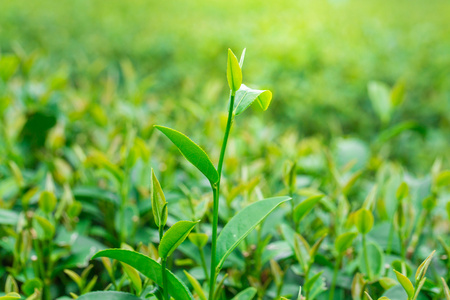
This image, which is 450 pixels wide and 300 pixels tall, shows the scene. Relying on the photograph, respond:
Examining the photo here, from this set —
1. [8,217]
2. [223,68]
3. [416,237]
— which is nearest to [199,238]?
[8,217]

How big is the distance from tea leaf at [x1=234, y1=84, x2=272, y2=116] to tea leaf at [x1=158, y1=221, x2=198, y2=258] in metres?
0.22

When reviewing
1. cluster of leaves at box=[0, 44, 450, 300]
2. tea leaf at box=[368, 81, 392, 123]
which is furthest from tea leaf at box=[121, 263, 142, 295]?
tea leaf at box=[368, 81, 392, 123]

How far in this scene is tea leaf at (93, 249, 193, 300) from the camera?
32.0 inches

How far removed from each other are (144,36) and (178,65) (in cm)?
59

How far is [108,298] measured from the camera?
88cm

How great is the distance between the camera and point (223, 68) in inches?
124

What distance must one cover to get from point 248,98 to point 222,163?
0.14 metres

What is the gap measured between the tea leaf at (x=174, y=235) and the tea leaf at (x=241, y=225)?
0.38 ft

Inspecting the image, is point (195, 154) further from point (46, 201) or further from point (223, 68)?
point (223, 68)

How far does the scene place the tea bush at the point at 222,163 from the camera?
0.98m

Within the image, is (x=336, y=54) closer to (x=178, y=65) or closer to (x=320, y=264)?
(x=178, y=65)

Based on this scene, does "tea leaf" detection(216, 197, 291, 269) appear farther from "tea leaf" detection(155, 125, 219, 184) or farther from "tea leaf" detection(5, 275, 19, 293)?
"tea leaf" detection(5, 275, 19, 293)

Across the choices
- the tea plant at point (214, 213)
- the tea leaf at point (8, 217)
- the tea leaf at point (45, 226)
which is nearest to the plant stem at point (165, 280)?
the tea plant at point (214, 213)

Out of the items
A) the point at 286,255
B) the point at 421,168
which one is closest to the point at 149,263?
the point at 286,255
